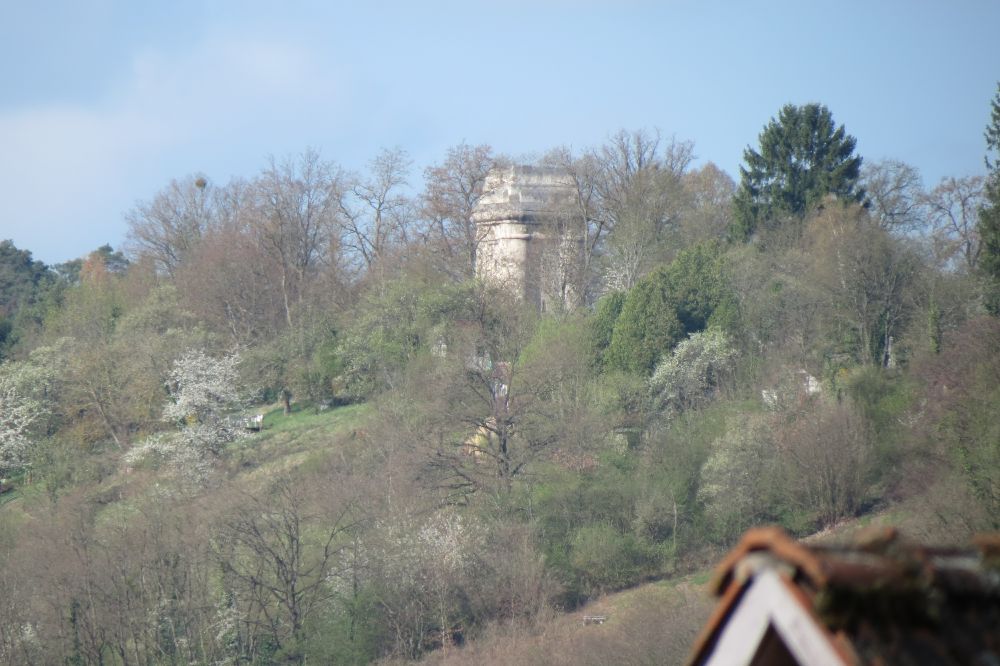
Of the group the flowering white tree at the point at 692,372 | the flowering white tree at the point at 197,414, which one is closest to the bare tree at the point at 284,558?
the flowering white tree at the point at 197,414

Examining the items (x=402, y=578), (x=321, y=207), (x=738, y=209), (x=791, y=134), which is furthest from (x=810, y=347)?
(x=321, y=207)

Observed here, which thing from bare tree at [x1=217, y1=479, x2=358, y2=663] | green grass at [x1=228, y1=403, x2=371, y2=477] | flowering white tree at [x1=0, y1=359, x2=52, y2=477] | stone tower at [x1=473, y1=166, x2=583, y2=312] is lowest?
bare tree at [x1=217, y1=479, x2=358, y2=663]

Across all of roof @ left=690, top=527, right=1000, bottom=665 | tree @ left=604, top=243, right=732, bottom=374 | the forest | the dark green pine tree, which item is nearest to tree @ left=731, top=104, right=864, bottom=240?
the forest

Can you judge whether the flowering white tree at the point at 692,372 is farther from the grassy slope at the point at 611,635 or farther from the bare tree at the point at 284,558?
the bare tree at the point at 284,558

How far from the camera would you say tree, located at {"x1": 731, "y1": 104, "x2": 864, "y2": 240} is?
38688 mm

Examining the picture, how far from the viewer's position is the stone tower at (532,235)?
39969mm

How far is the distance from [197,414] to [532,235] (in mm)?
13125

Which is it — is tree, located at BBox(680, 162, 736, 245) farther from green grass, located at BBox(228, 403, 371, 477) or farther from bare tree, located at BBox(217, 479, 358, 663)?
bare tree, located at BBox(217, 479, 358, 663)

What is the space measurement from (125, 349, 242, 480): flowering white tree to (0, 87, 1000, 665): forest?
117 mm

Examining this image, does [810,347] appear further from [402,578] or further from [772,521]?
[402,578]

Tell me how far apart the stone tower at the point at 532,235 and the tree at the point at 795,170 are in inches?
229

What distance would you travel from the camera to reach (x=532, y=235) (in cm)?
4153

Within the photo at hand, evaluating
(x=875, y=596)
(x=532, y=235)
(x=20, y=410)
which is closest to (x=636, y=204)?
(x=532, y=235)

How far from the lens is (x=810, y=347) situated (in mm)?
31812
